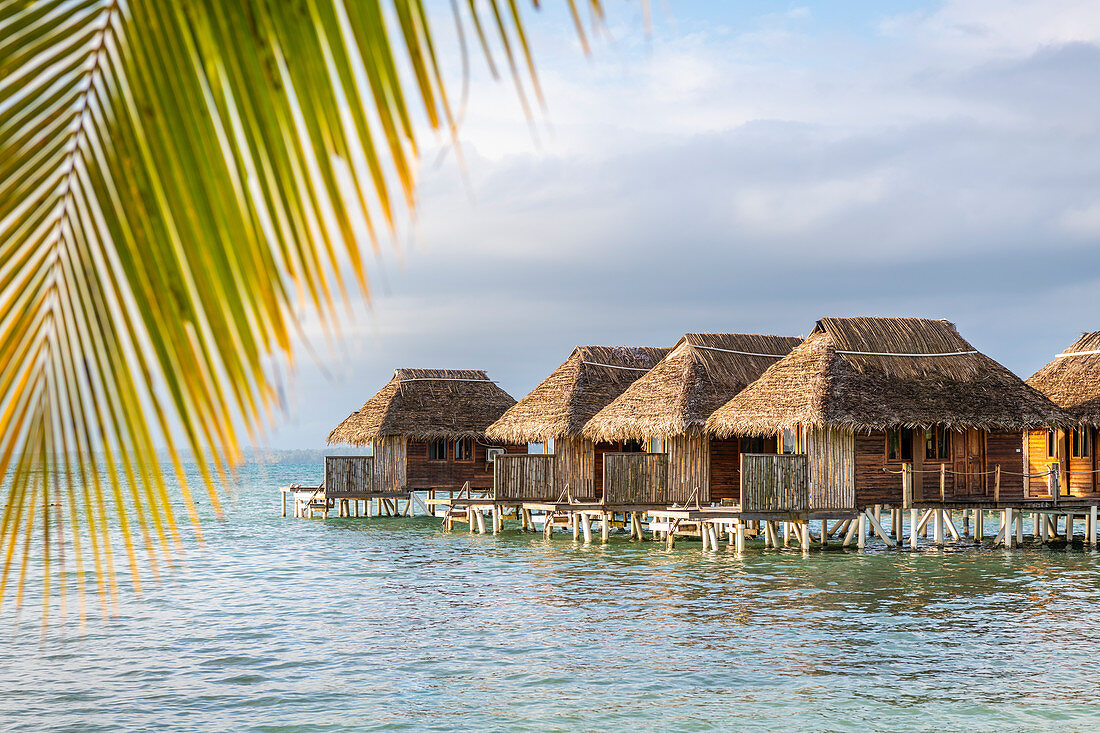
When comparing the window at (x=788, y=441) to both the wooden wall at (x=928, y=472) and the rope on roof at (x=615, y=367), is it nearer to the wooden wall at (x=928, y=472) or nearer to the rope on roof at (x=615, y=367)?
the wooden wall at (x=928, y=472)

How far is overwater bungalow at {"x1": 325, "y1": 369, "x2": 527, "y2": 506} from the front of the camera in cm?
3897

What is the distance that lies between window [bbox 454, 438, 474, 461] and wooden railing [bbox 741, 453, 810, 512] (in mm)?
17427

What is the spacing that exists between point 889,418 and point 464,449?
18958 mm

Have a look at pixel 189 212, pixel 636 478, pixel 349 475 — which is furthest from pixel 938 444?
pixel 189 212

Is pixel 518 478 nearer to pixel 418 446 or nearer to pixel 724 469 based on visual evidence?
pixel 724 469

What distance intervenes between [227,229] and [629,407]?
28.7 metres

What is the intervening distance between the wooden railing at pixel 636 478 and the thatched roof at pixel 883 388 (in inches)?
76.2

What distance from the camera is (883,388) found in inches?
995

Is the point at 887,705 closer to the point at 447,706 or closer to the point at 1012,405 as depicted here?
the point at 447,706

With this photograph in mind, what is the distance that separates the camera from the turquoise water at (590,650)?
37.6 feet

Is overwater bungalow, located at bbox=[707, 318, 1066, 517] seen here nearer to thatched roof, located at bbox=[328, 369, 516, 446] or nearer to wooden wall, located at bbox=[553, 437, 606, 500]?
wooden wall, located at bbox=[553, 437, 606, 500]

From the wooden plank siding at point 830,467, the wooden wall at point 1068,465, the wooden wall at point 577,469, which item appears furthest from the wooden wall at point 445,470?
the wooden wall at point 1068,465

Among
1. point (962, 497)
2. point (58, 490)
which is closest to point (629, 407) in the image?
point (962, 497)

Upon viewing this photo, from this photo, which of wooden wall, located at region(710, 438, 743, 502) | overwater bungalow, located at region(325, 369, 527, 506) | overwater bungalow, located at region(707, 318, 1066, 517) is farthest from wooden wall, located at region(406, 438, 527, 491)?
overwater bungalow, located at region(707, 318, 1066, 517)
